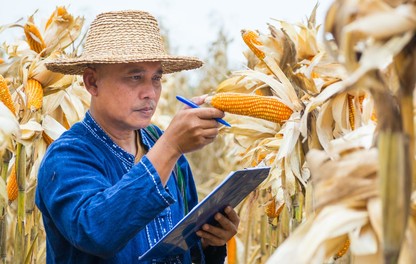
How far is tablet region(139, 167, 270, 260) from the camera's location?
2.56m

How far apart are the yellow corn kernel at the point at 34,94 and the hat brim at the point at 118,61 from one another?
17.3 inches

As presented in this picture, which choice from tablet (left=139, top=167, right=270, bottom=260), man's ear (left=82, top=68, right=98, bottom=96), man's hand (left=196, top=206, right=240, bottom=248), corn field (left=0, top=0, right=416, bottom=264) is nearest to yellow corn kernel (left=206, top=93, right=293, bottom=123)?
corn field (left=0, top=0, right=416, bottom=264)

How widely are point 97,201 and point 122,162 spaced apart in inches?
18.2

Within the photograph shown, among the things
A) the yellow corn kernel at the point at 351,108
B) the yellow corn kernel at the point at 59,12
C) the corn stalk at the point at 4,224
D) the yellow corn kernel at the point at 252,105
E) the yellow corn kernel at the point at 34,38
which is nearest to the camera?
the yellow corn kernel at the point at 252,105

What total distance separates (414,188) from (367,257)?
0.20m

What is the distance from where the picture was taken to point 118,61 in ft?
9.81

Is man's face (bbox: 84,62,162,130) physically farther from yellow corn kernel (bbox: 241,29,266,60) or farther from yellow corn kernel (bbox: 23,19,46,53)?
yellow corn kernel (bbox: 23,19,46,53)

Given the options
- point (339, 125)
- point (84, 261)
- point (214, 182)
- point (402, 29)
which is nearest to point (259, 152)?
point (339, 125)

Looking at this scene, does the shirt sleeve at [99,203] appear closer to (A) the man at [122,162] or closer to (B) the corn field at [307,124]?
(A) the man at [122,162]

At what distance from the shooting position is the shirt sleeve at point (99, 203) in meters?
2.59

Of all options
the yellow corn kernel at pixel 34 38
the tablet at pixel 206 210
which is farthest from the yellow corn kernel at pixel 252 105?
the yellow corn kernel at pixel 34 38

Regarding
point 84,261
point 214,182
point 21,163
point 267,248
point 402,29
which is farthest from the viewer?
point 214,182

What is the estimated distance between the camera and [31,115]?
12.3 ft

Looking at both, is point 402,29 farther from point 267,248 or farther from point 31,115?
point 267,248
